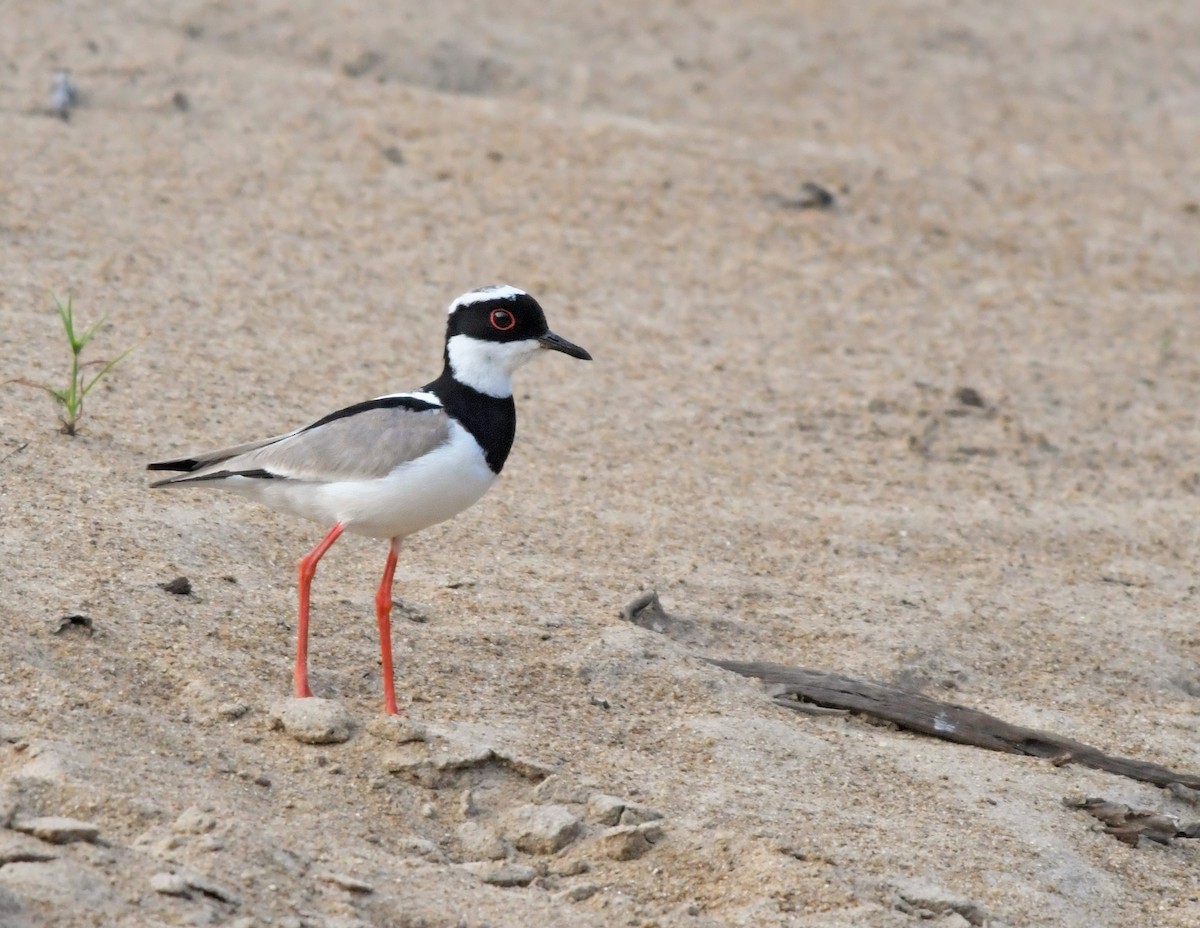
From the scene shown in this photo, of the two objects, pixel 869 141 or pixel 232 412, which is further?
pixel 869 141

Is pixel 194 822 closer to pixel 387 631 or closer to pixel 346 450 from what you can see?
pixel 387 631

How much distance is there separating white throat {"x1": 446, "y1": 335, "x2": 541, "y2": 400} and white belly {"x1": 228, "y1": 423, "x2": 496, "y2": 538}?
270mm

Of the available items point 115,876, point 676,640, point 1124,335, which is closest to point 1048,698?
point 676,640

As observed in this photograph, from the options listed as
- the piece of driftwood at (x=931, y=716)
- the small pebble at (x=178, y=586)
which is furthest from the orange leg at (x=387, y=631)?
the piece of driftwood at (x=931, y=716)

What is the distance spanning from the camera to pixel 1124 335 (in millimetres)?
9898

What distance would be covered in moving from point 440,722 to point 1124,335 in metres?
6.27

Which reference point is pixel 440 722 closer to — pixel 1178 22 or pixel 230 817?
pixel 230 817

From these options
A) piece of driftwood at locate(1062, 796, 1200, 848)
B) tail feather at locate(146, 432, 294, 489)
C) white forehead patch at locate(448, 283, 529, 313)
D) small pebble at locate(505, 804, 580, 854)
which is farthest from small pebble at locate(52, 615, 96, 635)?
piece of driftwood at locate(1062, 796, 1200, 848)

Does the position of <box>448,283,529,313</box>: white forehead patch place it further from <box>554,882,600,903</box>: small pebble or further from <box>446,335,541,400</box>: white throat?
<box>554,882,600,903</box>: small pebble

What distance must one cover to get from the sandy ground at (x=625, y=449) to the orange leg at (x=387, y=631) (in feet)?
0.34

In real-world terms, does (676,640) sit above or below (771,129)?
below

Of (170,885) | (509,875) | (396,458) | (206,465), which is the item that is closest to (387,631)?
(396,458)

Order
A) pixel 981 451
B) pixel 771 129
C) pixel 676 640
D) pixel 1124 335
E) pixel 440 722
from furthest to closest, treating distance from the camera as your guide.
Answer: pixel 771 129, pixel 1124 335, pixel 981 451, pixel 676 640, pixel 440 722

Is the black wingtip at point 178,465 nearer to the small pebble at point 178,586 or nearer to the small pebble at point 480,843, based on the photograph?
the small pebble at point 178,586
